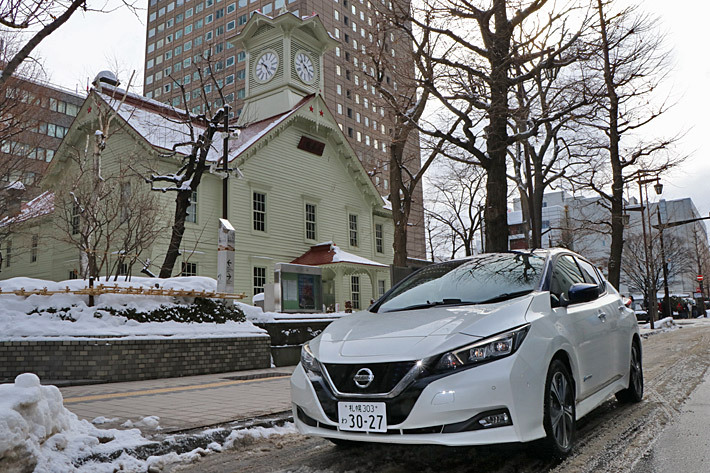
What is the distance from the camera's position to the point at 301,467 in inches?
151

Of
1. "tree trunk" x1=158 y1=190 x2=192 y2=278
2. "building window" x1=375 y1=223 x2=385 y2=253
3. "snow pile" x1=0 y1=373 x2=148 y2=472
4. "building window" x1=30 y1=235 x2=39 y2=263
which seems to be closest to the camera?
"snow pile" x1=0 y1=373 x2=148 y2=472

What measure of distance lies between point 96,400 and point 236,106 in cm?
5897

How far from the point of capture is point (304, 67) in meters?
28.6

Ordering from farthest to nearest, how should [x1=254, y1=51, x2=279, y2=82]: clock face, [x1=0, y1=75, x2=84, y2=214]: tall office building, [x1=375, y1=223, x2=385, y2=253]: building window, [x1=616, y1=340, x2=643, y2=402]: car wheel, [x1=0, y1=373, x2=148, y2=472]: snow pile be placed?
[x1=375, y1=223, x2=385, y2=253]: building window, [x1=254, y1=51, x2=279, y2=82]: clock face, [x1=0, y1=75, x2=84, y2=214]: tall office building, [x1=616, y1=340, x2=643, y2=402]: car wheel, [x1=0, y1=373, x2=148, y2=472]: snow pile

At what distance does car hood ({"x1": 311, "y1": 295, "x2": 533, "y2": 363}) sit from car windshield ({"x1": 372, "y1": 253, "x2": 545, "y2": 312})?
26cm

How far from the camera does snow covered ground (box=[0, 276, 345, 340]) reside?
8555mm

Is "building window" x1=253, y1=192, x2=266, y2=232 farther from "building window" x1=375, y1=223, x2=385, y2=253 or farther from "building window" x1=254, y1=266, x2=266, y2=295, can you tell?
"building window" x1=375, y1=223, x2=385, y2=253

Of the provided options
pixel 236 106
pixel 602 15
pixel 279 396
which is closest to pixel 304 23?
pixel 602 15

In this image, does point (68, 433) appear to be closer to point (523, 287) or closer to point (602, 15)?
point (523, 287)

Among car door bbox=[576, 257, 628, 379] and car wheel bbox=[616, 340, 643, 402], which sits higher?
car door bbox=[576, 257, 628, 379]

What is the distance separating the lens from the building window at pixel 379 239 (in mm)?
30972

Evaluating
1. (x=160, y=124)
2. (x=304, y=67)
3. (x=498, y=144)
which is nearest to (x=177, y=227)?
(x=160, y=124)

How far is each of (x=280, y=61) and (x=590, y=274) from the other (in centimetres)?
2498

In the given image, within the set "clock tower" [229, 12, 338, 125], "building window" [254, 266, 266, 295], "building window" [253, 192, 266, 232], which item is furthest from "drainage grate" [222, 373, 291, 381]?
"clock tower" [229, 12, 338, 125]
